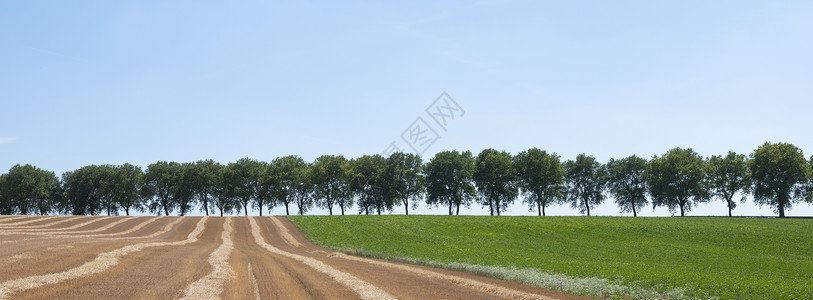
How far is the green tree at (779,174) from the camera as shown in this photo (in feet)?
275

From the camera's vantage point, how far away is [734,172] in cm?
9438

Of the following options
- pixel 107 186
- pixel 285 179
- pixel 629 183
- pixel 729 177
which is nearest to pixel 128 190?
pixel 107 186

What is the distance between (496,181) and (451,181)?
34.8 feet

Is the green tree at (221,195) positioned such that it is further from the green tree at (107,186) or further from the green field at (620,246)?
the green field at (620,246)

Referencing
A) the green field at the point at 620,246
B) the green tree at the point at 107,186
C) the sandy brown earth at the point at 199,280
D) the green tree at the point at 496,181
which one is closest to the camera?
the sandy brown earth at the point at 199,280

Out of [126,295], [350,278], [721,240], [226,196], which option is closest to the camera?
[126,295]

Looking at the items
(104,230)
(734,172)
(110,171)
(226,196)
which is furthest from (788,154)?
(110,171)

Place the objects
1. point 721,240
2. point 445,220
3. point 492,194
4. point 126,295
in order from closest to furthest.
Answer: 1. point 126,295
2. point 721,240
3. point 445,220
4. point 492,194

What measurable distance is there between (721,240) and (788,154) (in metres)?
44.7

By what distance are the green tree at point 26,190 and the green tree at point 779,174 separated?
162m

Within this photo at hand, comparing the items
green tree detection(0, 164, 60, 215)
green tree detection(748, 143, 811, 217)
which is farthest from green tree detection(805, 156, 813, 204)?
green tree detection(0, 164, 60, 215)

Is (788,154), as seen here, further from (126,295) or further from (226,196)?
(226,196)

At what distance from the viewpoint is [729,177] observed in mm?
94750

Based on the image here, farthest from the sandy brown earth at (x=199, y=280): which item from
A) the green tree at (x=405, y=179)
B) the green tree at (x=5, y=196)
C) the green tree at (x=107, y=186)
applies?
the green tree at (x=5, y=196)
